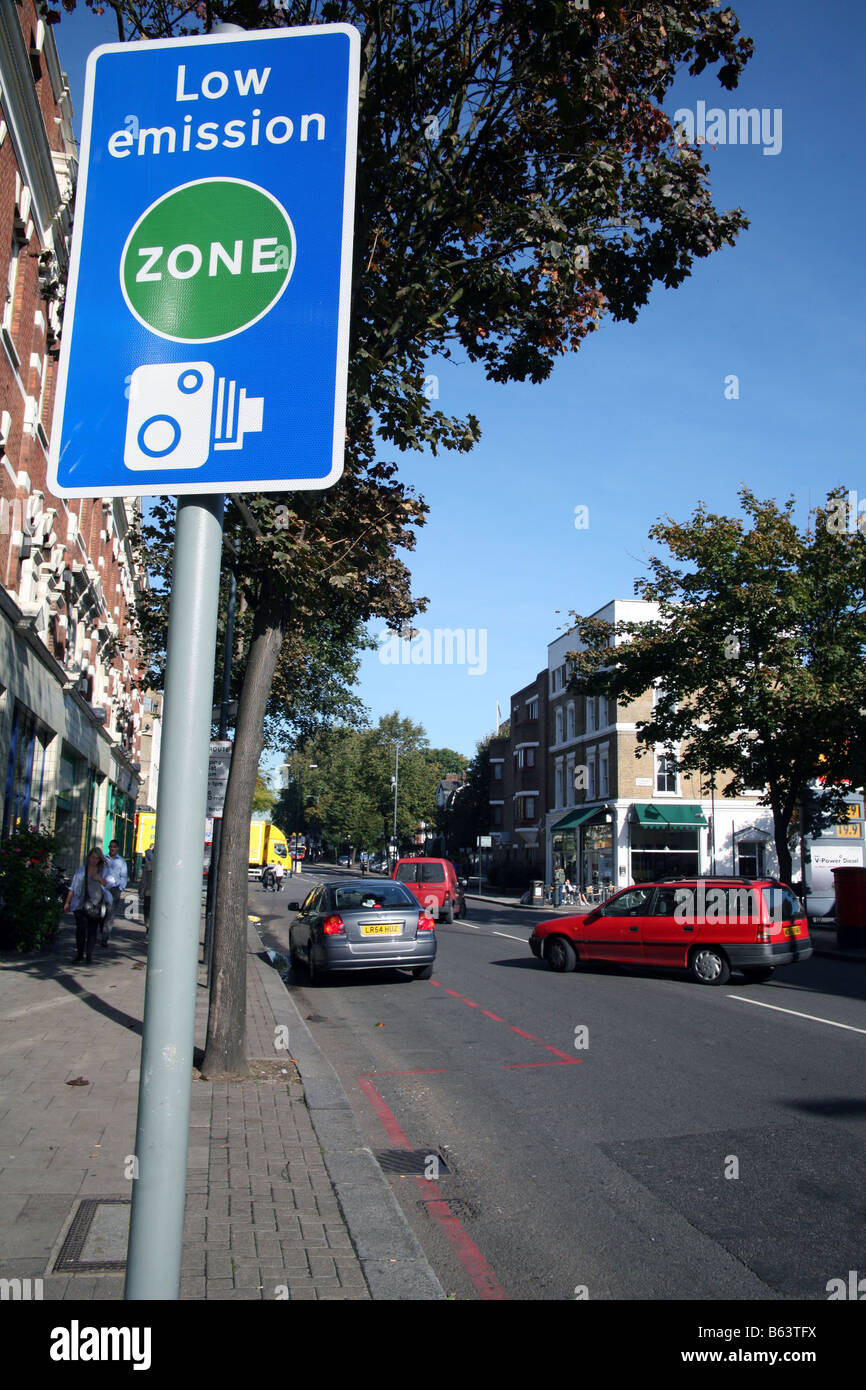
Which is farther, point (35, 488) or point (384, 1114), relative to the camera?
point (35, 488)

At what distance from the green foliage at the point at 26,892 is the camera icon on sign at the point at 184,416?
1430 centimetres

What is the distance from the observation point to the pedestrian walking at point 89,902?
48.3ft

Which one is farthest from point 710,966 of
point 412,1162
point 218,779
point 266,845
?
point 266,845

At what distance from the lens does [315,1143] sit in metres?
6.16

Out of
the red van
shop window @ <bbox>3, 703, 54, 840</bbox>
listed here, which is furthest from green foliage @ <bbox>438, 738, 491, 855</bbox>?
shop window @ <bbox>3, 703, 54, 840</bbox>

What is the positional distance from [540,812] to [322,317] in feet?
177

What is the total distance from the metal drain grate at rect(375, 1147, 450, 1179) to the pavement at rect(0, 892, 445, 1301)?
20 cm

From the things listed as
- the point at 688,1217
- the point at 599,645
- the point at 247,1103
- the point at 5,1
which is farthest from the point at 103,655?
the point at 688,1217

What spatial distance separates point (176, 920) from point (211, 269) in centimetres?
150

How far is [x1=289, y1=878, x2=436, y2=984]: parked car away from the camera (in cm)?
1456

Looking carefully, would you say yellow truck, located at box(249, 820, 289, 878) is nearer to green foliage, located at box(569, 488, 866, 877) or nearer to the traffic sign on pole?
green foliage, located at box(569, 488, 866, 877)

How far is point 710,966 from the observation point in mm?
14875

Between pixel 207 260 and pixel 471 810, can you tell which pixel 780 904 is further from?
pixel 471 810

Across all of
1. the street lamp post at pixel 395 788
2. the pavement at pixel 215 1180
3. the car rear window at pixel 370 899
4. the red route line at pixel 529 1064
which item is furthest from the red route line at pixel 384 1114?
the street lamp post at pixel 395 788
